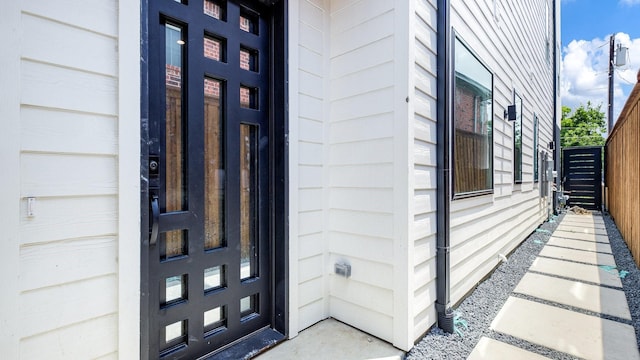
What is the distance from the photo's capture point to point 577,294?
8.66 ft

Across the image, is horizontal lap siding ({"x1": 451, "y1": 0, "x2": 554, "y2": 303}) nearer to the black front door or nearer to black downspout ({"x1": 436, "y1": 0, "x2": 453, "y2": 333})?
black downspout ({"x1": 436, "y1": 0, "x2": 453, "y2": 333})

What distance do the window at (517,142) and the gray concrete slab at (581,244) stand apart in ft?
3.96

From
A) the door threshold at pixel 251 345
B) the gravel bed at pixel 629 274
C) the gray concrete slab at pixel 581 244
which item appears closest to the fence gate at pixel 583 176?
the gravel bed at pixel 629 274

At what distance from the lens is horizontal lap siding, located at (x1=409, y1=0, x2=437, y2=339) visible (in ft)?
6.15

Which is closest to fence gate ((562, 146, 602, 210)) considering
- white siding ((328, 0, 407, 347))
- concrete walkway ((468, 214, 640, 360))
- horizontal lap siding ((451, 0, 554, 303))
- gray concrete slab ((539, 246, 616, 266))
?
horizontal lap siding ((451, 0, 554, 303))

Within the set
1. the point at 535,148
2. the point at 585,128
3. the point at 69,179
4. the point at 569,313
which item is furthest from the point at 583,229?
the point at 585,128

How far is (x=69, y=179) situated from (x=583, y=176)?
38.7ft

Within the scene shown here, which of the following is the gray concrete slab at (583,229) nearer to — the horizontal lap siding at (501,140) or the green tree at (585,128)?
the horizontal lap siding at (501,140)

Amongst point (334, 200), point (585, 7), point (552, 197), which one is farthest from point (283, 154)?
point (585, 7)

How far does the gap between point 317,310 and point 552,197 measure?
8.34m

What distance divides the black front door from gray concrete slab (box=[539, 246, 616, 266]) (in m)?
3.95

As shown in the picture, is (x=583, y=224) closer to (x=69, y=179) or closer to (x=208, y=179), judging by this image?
(x=208, y=179)

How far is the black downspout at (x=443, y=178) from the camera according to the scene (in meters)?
2.06

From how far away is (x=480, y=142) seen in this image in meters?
2.90
